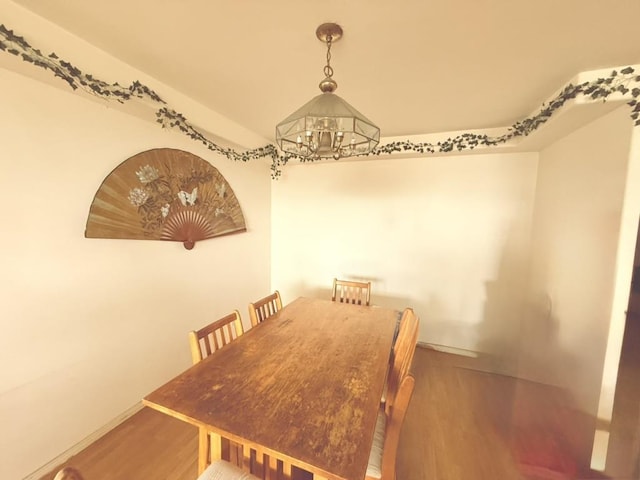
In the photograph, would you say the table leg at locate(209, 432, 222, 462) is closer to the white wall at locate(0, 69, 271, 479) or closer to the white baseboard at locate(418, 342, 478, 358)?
the white wall at locate(0, 69, 271, 479)

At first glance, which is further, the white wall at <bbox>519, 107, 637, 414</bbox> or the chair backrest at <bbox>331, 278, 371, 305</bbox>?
the chair backrest at <bbox>331, 278, 371, 305</bbox>

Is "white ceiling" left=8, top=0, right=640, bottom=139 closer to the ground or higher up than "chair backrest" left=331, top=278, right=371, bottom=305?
higher up

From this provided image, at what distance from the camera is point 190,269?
2166mm

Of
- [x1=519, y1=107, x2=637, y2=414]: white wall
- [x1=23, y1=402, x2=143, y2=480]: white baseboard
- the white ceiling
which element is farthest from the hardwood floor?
the white ceiling

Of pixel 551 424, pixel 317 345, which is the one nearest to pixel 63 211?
pixel 317 345

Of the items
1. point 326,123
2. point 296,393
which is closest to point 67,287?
point 296,393

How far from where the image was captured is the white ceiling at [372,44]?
41.6 inches

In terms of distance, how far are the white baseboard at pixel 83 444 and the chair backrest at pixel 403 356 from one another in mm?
1811

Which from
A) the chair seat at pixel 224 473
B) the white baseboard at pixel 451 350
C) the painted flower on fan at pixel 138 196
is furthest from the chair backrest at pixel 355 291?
the painted flower on fan at pixel 138 196

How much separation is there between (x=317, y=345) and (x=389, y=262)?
68.3 inches

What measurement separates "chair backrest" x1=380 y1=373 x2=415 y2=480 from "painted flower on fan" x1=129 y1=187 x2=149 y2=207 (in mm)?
1929

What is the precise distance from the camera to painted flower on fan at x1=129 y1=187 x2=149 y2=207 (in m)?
1.67

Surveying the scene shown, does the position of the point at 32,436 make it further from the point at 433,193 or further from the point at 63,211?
the point at 433,193

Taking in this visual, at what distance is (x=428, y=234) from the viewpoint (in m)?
2.70
